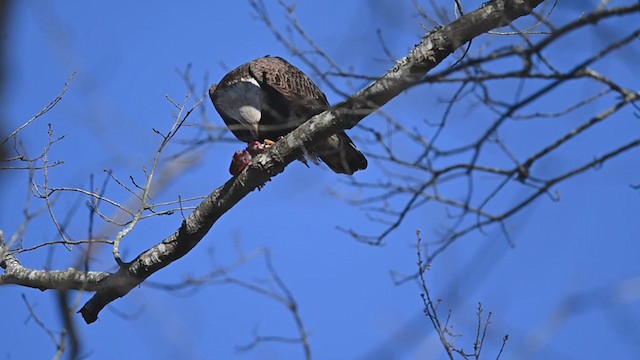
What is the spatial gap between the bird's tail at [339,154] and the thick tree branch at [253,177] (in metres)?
0.88

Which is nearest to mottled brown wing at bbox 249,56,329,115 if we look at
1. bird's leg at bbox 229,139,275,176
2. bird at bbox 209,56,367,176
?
bird at bbox 209,56,367,176

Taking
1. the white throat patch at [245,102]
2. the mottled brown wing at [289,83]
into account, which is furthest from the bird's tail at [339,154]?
the white throat patch at [245,102]

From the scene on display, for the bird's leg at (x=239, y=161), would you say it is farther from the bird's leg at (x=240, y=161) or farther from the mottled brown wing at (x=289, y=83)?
the mottled brown wing at (x=289, y=83)

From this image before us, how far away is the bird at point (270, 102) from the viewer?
18.4 ft

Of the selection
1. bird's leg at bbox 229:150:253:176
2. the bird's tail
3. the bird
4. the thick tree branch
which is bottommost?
the thick tree branch

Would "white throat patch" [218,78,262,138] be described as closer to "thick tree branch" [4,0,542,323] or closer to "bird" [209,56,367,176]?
"bird" [209,56,367,176]

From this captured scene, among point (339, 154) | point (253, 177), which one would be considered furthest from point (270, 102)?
point (253, 177)

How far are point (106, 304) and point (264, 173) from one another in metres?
1.25

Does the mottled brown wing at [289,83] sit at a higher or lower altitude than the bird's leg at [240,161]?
higher

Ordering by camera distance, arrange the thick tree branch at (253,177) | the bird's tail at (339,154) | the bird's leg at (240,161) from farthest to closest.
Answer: the bird's tail at (339,154)
the bird's leg at (240,161)
the thick tree branch at (253,177)

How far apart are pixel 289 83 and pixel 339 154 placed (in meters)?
0.68

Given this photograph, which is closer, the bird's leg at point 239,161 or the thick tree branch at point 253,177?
the thick tree branch at point 253,177

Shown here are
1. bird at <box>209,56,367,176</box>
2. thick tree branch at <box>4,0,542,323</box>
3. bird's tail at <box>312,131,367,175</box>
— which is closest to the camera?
thick tree branch at <box>4,0,542,323</box>

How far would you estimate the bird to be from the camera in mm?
5598
